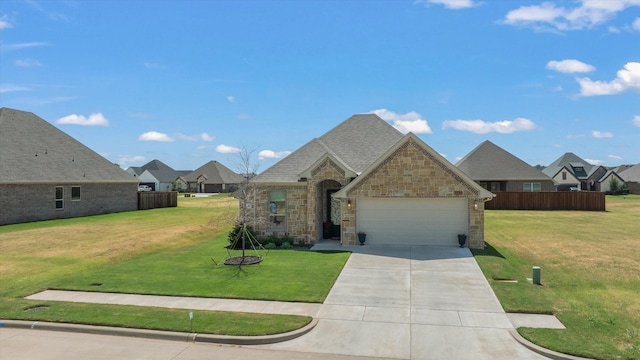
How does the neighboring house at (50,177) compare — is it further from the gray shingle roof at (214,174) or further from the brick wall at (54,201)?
the gray shingle roof at (214,174)

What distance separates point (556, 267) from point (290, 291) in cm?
1085

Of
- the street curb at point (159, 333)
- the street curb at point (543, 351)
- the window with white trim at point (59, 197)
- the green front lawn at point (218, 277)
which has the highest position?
the window with white trim at point (59, 197)

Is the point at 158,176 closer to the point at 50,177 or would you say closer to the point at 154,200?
the point at 154,200

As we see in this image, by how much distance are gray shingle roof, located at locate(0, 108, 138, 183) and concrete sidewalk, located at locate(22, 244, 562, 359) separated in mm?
23152

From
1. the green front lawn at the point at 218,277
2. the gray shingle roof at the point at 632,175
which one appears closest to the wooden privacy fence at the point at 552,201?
the green front lawn at the point at 218,277

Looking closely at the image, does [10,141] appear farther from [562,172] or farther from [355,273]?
[562,172]

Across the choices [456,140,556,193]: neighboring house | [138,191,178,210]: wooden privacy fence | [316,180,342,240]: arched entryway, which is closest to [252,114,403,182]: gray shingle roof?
[316,180,342,240]: arched entryway

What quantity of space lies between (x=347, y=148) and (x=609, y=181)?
69452 mm

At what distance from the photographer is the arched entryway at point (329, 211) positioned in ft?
75.1

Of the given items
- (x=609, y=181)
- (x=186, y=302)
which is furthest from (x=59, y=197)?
(x=609, y=181)

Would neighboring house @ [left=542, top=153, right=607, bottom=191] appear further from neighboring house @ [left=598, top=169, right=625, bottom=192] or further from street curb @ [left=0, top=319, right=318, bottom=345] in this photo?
street curb @ [left=0, top=319, right=318, bottom=345]

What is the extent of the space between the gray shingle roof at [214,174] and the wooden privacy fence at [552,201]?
191ft

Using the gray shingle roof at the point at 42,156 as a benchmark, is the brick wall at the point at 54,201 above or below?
below

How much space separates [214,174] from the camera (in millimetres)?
89938
